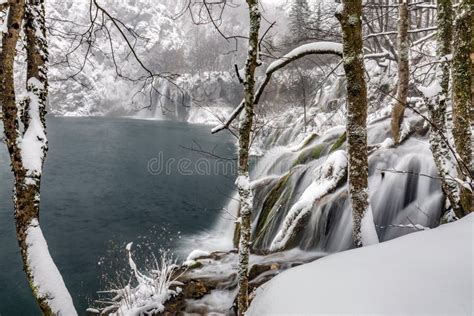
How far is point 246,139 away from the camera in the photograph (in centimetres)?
381

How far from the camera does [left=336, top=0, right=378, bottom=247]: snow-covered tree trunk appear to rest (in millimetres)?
3301

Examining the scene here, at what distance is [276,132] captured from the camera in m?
25.2

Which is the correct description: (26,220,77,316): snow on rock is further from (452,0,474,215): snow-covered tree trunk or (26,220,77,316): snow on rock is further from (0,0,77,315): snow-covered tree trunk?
(452,0,474,215): snow-covered tree trunk

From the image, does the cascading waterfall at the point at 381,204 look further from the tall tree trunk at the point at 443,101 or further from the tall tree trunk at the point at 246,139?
the tall tree trunk at the point at 246,139

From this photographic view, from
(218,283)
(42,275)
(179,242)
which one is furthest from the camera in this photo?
(179,242)

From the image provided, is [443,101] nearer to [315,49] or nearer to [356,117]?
[356,117]

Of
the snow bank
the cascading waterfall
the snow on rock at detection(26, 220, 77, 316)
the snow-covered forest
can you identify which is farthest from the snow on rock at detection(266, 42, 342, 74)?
the snow on rock at detection(26, 220, 77, 316)

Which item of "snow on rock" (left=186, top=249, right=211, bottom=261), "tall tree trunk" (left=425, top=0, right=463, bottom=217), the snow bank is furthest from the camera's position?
"snow on rock" (left=186, top=249, right=211, bottom=261)

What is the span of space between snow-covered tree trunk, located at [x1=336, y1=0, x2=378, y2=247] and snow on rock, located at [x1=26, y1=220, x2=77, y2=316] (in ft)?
10.7

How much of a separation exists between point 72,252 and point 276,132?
16.7 m

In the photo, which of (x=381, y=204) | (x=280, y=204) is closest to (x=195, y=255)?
(x=280, y=204)

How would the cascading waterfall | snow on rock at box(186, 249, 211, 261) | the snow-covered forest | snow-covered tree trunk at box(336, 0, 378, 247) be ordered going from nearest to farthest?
the snow-covered forest, snow-covered tree trunk at box(336, 0, 378, 247), the cascading waterfall, snow on rock at box(186, 249, 211, 261)

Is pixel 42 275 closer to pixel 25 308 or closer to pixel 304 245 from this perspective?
pixel 304 245

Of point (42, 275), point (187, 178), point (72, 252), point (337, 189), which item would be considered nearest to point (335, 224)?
point (337, 189)
